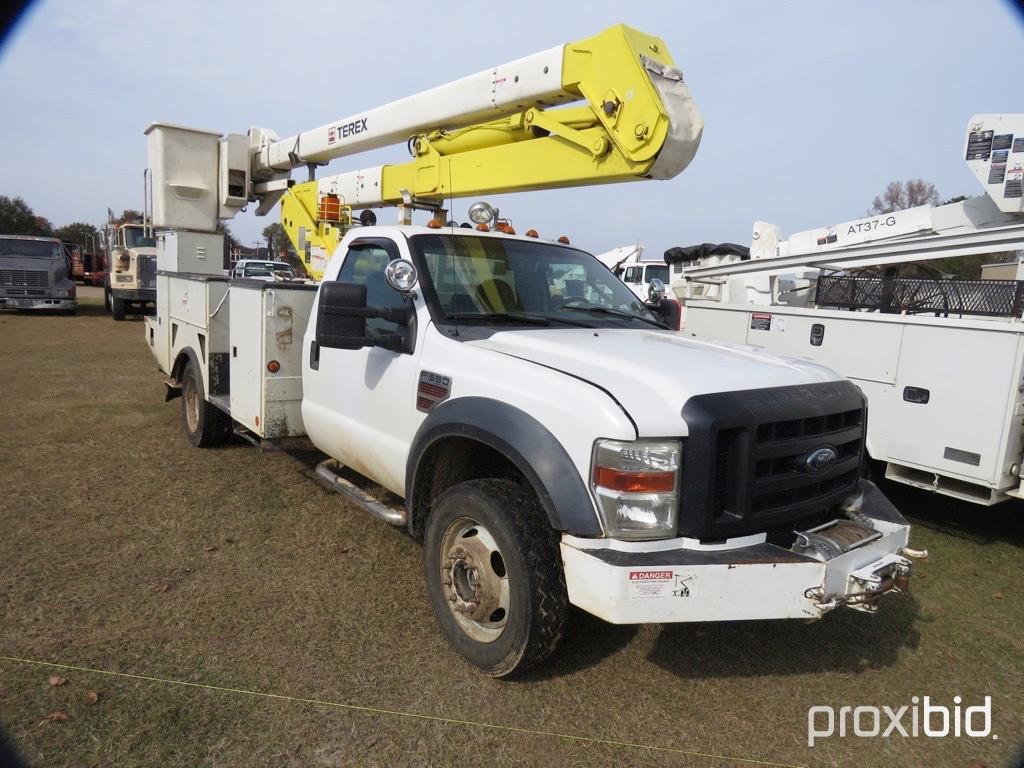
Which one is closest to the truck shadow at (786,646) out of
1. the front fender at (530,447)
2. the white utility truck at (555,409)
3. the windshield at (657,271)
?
the white utility truck at (555,409)

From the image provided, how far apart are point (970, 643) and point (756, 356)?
1931 mm

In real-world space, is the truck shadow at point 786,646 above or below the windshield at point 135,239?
below

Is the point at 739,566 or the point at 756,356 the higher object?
the point at 756,356

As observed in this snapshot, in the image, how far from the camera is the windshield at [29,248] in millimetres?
19656

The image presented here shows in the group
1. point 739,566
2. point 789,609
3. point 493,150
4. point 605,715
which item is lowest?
point 605,715

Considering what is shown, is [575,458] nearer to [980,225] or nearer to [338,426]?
[338,426]

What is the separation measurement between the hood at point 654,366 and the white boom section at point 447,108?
6.56 feet

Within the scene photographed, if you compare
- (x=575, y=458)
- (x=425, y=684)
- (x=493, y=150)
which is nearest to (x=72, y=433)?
(x=493, y=150)

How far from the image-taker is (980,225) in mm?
9336

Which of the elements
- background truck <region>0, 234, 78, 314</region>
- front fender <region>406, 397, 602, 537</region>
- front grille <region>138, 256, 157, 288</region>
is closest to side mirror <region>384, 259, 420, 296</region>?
front fender <region>406, 397, 602, 537</region>

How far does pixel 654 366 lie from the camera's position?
3008mm

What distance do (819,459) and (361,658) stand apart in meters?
2.27

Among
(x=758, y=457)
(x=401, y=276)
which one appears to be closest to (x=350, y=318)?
(x=401, y=276)

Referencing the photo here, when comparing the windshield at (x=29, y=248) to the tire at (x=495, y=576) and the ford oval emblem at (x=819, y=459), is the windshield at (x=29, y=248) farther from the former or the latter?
the ford oval emblem at (x=819, y=459)
